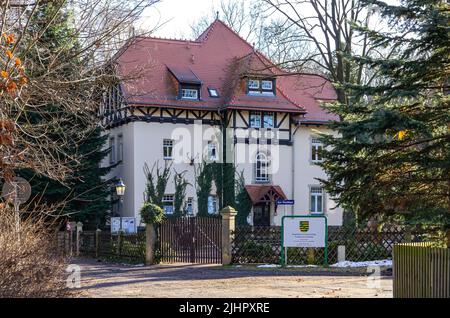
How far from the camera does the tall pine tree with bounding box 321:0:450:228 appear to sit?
11.4 meters

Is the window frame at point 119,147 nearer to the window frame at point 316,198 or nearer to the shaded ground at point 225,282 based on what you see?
the window frame at point 316,198

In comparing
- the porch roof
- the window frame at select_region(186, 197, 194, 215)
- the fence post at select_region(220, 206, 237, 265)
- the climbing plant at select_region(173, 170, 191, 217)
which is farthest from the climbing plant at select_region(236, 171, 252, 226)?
the fence post at select_region(220, 206, 237, 265)

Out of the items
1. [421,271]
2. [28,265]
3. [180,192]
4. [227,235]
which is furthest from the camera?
[180,192]

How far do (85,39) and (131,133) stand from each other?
2272 cm

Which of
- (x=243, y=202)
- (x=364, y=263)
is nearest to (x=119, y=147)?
(x=243, y=202)

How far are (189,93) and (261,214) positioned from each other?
7.93m

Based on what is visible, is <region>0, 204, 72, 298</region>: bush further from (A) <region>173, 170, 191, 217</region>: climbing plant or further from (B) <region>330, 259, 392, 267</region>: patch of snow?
(A) <region>173, 170, 191, 217</region>: climbing plant

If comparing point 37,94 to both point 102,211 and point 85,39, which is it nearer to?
point 85,39

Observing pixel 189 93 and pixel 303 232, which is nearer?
pixel 303 232

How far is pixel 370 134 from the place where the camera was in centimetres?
1162

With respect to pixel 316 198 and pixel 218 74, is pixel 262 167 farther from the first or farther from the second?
pixel 218 74

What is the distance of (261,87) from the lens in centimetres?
3875

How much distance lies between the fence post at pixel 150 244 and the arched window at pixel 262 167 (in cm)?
1545
